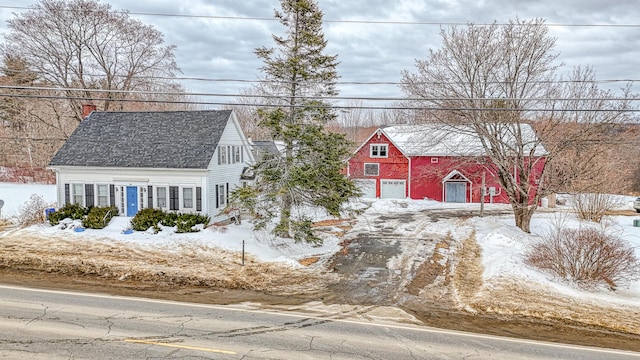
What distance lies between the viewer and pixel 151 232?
21.5m

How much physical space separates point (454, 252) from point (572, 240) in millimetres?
5602

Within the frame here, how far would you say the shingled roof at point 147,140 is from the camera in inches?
915

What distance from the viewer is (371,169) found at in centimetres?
3991

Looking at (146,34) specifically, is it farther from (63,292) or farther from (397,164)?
(63,292)

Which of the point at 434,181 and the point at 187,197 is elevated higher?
the point at 434,181

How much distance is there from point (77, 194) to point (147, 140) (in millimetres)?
4860

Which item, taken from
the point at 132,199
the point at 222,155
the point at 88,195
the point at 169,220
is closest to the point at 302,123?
the point at 222,155

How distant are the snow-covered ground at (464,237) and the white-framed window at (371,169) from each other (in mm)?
7865

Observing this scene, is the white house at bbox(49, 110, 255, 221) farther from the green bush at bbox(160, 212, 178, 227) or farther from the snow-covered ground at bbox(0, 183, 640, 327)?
the snow-covered ground at bbox(0, 183, 640, 327)

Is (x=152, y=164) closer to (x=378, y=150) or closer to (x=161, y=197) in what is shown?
(x=161, y=197)

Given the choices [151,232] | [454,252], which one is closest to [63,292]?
[151,232]

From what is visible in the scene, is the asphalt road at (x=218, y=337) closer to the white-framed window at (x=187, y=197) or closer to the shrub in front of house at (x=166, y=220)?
the shrub in front of house at (x=166, y=220)

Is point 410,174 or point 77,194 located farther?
point 410,174

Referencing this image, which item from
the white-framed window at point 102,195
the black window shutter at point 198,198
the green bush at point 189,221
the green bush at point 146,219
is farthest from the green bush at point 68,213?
the black window shutter at point 198,198
